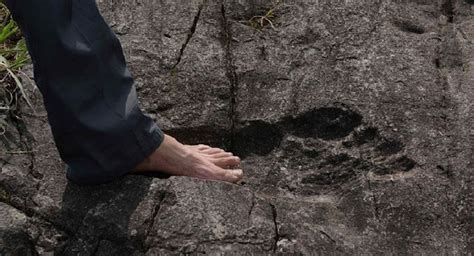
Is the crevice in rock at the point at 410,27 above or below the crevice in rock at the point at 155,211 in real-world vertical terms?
above

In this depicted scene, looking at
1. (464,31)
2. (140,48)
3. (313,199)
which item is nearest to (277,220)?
(313,199)

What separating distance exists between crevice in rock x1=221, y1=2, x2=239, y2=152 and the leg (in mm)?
409

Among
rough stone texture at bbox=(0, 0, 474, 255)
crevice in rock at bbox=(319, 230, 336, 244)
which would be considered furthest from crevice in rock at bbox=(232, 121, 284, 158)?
crevice in rock at bbox=(319, 230, 336, 244)

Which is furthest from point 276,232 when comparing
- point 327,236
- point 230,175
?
point 230,175

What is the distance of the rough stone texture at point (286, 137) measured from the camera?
2584 millimetres

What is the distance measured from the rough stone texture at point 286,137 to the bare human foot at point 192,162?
65 millimetres

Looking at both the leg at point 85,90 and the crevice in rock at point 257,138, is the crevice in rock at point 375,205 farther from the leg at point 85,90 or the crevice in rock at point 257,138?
the leg at point 85,90

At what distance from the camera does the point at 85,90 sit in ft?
8.18

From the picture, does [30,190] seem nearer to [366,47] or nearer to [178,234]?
[178,234]

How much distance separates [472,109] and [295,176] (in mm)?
678

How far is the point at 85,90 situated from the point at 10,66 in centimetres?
67

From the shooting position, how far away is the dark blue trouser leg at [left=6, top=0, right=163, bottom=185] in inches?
96.0

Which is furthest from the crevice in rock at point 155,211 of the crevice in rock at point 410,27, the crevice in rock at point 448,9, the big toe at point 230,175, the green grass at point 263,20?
the crevice in rock at point 448,9

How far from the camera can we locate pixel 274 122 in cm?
296
